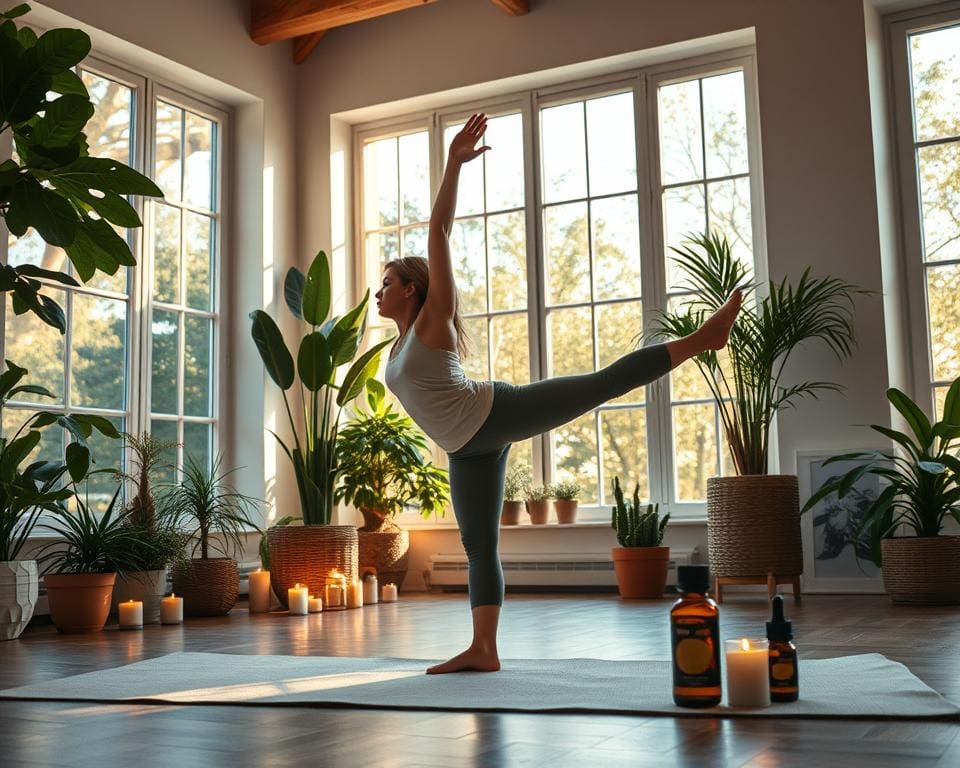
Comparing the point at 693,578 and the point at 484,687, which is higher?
the point at 693,578

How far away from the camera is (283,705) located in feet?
8.05

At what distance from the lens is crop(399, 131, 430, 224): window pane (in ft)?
23.4

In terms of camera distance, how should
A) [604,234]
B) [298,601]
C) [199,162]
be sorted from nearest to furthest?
[298,601] < [604,234] < [199,162]

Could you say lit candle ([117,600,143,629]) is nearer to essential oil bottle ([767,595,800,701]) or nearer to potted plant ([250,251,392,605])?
potted plant ([250,251,392,605])

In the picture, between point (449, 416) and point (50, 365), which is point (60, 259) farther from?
point (449, 416)

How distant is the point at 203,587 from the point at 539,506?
1986 millimetres

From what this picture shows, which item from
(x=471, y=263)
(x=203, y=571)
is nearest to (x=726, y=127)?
(x=471, y=263)

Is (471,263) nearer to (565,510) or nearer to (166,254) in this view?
(565,510)

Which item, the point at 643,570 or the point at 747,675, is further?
the point at 643,570

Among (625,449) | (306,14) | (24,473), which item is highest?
(306,14)

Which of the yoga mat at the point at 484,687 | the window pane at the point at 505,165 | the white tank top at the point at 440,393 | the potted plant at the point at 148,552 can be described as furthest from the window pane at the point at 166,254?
the white tank top at the point at 440,393

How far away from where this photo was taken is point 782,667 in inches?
88.0

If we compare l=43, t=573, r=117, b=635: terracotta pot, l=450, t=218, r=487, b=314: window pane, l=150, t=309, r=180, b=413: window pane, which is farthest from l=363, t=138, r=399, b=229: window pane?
l=43, t=573, r=117, b=635: terracotta pot

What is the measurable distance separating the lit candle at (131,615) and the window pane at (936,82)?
4584 mm
